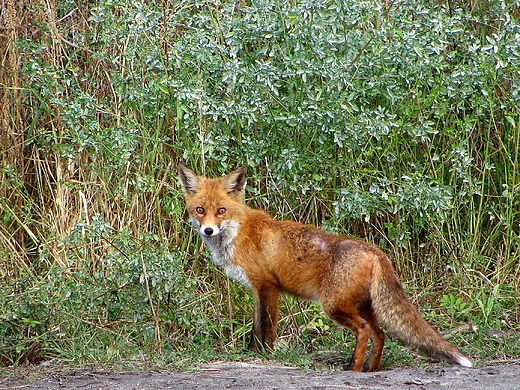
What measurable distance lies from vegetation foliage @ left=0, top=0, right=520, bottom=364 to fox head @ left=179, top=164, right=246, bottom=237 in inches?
9.0

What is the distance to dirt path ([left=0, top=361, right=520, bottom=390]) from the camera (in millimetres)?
4289

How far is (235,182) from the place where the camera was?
5754 mm

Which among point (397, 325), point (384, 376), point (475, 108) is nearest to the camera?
point (384, 376)

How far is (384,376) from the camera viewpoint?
14.8ft

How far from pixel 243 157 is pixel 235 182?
526mm

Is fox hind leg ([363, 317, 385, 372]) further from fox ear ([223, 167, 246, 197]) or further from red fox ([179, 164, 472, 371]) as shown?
fox ear ([223, 167, 246, 197])

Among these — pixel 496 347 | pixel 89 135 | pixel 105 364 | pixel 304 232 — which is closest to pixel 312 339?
→ pixel 304 232

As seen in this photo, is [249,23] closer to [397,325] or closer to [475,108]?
[475,108]

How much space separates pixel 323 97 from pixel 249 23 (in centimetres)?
88

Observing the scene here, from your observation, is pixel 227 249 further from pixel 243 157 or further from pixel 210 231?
pixel 243 157

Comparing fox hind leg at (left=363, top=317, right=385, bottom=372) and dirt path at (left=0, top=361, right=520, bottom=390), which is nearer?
dirt path at (left=0, top=361, right=520, bottom=390)

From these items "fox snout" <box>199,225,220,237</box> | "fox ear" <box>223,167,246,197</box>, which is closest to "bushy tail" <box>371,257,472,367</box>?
"fox snout" <box>199,225,220,237</box>

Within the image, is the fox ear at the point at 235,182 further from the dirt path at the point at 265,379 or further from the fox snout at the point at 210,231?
the dirt path at the point at 265,379

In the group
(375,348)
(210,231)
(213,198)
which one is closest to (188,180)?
(213,198)
